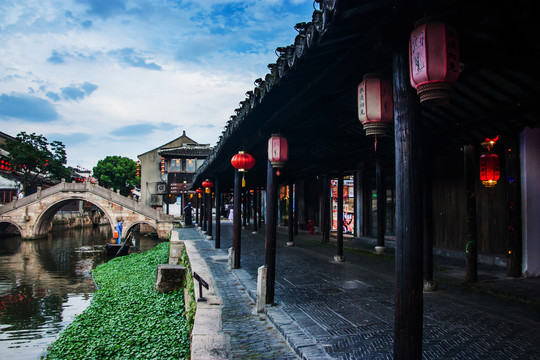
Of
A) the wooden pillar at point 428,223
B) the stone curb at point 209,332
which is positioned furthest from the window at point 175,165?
the wooden pillar at point 428,223

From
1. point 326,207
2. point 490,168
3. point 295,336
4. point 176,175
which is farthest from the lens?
point 176,175

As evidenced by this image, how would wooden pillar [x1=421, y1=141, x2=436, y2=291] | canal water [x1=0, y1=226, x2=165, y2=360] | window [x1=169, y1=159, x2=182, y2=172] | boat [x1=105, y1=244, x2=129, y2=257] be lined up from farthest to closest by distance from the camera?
window [x1=169, y1=159, x2=182, y2=172] < boat [x1=105, y1=244, x2=129, y2=257] < canal water [x1=0, y1=226, x2=165, y2=360] < wooden pillar [x1=421, y1=141, x2=436, y2=291]

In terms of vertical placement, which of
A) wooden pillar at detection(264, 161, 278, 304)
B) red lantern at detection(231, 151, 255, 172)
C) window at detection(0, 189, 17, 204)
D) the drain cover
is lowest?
the drain cover

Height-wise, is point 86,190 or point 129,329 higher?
point 86,190

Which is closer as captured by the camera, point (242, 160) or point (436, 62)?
point (436, 62)

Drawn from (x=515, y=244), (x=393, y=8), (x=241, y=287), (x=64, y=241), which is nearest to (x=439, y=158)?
(x=515, y=244)

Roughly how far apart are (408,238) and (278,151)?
3933 mm

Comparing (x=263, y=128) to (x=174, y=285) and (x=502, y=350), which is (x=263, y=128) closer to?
(x=502, y=350)

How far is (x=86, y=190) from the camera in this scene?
34000mm

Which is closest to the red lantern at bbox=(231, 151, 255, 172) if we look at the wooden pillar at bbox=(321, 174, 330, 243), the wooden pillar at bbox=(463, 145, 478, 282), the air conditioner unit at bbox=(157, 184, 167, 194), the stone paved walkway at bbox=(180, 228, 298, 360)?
the stone paved walkway at bbox=(180, 228, 298, 360)

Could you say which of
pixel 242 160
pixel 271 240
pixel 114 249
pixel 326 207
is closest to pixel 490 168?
pixel 271 240

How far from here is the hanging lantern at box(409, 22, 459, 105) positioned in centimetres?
256

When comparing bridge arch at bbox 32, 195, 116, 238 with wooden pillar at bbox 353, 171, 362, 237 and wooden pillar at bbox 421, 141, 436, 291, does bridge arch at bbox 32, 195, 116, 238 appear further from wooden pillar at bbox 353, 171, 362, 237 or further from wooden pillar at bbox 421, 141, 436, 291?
wooden pillar at bbox 421, 141, 436, 291

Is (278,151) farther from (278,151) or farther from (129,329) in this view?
(129,329)
